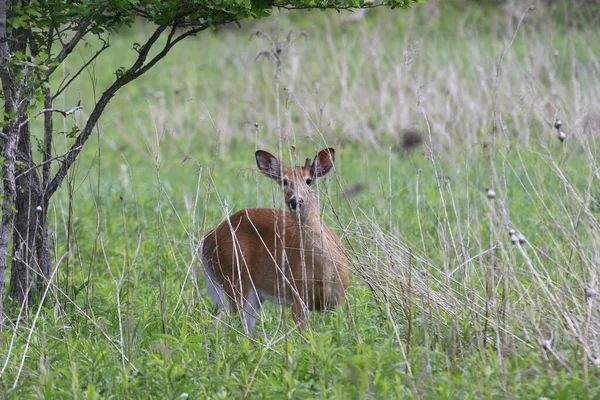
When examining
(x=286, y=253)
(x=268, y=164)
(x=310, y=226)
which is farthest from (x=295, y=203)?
→ (x=268, y=164)

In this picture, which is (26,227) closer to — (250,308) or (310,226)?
(250,308)

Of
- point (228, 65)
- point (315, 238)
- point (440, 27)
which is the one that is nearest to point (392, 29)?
point (440, 27)

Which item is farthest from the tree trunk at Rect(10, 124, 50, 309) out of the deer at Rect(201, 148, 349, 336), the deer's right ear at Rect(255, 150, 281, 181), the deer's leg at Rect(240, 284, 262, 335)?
the deer's right ear at Rect(255, 150, 281, 181)

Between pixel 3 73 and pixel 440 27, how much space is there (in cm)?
1547

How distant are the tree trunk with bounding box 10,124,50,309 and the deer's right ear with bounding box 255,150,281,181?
1318 mm

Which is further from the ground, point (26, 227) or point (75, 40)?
point (75, 40)

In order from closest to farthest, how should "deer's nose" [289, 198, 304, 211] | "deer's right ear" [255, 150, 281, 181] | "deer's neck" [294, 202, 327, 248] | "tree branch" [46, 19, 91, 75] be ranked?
"tree branch" [46, 19, 91, 75] < "deer's nose" [289, 198, 304, 211] < "deer's neck" [294, 202, 327, 248] < "deer's right ear" [255, 150, 281, 181]

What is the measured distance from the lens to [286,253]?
5766mm

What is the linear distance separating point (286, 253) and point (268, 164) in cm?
57

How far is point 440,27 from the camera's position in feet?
63.3

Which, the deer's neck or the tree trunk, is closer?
the tree trunk

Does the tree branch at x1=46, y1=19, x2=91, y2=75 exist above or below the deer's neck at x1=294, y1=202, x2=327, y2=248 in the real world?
above

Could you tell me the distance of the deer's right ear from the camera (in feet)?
19.1

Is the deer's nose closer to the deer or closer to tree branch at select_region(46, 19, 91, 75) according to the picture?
the deer
